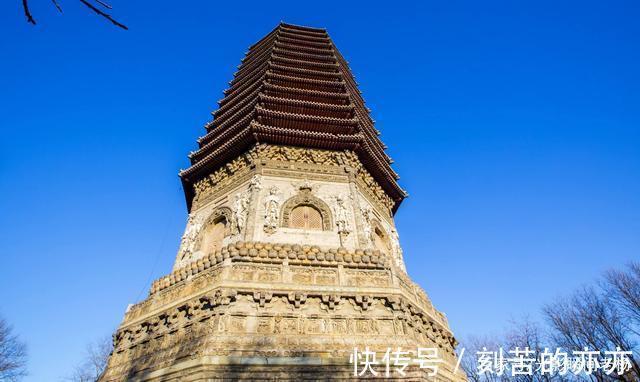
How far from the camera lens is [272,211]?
40.4 ft

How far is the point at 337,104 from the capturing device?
1759cm

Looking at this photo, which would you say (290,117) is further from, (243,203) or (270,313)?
(270,313)

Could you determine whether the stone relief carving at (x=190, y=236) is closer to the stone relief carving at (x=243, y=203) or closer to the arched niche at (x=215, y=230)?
the arched niche at (x=215, y=230)

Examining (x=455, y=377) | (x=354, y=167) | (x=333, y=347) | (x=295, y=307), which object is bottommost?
(x=455, y=377)

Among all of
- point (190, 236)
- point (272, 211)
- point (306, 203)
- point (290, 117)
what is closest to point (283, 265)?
point (272, 211)

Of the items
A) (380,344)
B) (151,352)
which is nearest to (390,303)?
(380,344)

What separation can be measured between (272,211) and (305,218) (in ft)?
4.02

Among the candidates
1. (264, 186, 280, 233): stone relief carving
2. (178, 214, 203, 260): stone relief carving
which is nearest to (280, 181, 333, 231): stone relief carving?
(264, 186, 280, 233): stone relief carving

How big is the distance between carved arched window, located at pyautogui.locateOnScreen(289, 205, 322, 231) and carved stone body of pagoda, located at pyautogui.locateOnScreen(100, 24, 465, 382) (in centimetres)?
4

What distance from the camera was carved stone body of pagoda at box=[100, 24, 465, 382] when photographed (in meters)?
8.52

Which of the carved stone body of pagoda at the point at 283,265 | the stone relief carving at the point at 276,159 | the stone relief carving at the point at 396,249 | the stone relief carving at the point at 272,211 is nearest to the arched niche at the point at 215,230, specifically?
the carved stone body of pagoda at the point at 283,265

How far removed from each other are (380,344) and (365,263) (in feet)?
7.50

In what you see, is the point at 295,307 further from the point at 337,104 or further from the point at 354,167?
the point at 337,104

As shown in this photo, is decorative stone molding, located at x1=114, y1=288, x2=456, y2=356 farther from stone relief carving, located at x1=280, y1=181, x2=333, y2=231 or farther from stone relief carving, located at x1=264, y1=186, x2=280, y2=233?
stone relief carving, located at x1=280, y1=181, x2=333, y2=231
